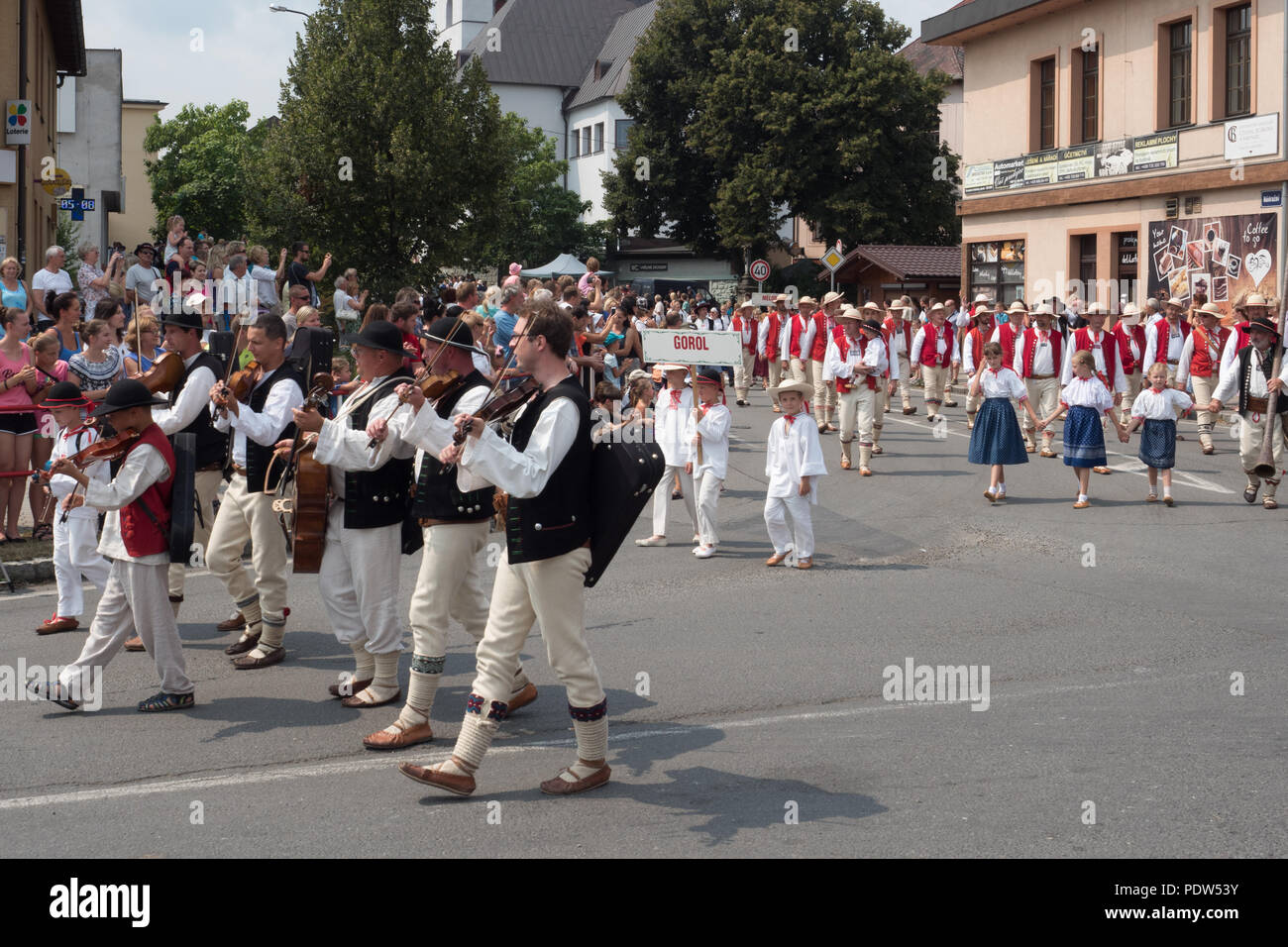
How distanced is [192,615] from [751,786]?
531cm

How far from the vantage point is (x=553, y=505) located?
5.73 meters

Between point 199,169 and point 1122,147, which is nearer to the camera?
point 1122,147

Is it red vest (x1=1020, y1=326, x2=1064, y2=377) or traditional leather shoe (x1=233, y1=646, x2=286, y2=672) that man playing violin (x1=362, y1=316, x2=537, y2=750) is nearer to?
traditional leather shoe (x1=233, y1=646, x2=286, y2=672)

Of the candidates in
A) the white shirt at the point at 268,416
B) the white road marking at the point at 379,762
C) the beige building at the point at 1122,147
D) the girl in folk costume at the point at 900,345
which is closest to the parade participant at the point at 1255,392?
the girl in folk costume at the point at 900,345

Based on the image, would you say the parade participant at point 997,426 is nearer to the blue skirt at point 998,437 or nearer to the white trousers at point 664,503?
the blue skirt at point 998,437

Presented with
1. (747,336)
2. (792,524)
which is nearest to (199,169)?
(747,336)

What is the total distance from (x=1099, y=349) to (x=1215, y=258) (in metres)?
8.53

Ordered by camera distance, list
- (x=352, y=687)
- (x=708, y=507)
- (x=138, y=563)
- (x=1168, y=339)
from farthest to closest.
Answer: (x=1168, y=339) < (x=708, y=507) < (x=352, y=687) < (x=138, y=563)

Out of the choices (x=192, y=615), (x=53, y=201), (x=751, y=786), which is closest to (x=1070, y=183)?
(x=53, y=201)

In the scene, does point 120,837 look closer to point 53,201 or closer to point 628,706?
point 628,706

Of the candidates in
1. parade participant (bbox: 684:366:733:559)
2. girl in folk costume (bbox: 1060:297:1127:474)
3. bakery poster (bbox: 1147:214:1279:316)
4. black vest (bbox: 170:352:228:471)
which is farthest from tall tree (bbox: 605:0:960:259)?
black vest (bbox: 170:352:228:471)

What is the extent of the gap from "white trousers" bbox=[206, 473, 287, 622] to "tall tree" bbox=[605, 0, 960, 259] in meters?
47.7

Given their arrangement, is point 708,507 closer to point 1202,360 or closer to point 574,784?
point 574,784
